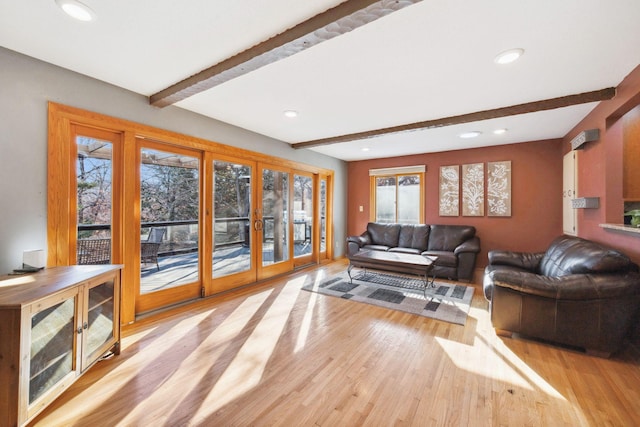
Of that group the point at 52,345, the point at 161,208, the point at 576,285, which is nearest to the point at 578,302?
the point at 576,285

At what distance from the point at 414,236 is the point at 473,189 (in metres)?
1.43

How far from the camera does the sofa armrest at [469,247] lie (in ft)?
14.4

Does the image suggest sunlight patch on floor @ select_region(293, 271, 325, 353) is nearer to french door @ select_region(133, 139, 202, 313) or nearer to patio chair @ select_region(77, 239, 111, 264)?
french door @ select_region(133, 139, 202, 313)

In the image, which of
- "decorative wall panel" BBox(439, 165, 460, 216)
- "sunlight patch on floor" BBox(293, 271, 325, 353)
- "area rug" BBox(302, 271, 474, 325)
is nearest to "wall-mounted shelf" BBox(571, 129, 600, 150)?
"decorative wall panel" BBox(439, 165, 460, 216)

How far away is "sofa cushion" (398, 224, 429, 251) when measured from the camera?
5270 mm

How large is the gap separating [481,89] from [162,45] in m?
2.86

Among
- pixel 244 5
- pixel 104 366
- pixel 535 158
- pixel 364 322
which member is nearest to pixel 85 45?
pixel 244 5

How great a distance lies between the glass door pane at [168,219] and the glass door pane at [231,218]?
29cm

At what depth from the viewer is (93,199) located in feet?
8.36

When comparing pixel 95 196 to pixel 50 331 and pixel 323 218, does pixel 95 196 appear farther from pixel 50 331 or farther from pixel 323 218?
pixel 323 218

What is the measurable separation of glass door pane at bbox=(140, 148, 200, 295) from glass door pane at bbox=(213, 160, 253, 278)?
0.29 m

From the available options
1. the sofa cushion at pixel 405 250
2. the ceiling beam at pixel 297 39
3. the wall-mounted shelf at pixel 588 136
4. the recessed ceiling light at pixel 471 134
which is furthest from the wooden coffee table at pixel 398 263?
the ceiling beam at pixel 297 39

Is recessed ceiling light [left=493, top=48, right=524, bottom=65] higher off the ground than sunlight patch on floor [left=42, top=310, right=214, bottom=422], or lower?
higher

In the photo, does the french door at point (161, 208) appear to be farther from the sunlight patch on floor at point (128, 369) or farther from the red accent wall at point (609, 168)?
the red accent wall at point (609, 168)
